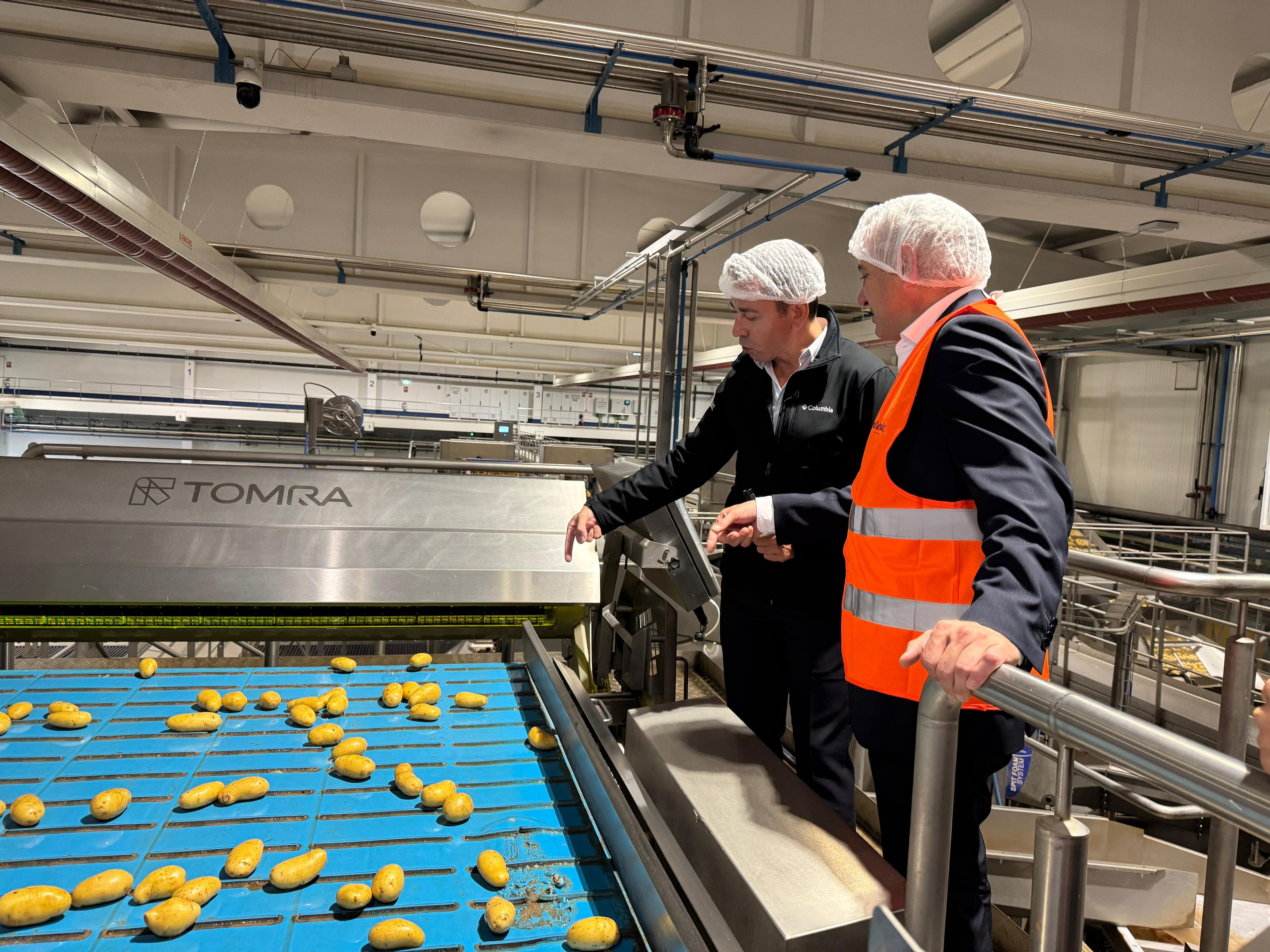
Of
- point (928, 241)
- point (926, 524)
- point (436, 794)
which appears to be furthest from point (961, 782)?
point (436, 794)

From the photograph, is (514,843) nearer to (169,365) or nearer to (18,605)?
(18,605)

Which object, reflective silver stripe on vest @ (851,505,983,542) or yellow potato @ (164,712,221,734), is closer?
reflective silver stripe on vest @ (851,505,983,542)

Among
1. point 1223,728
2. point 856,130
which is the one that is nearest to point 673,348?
point 856,130

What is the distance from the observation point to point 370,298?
426 inches

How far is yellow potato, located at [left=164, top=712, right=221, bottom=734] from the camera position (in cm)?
182

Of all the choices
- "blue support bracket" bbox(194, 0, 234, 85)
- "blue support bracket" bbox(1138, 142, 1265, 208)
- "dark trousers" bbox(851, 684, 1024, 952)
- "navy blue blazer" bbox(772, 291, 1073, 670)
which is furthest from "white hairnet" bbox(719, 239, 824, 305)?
"blue support bracket" bbox(1138, 142, 1265, 208)

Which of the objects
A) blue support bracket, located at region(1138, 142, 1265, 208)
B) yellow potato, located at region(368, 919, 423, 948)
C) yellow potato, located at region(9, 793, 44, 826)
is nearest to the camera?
yellow potato, located at region(368, 919, 423, 948)

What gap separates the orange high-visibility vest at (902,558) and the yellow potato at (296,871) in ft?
3.16

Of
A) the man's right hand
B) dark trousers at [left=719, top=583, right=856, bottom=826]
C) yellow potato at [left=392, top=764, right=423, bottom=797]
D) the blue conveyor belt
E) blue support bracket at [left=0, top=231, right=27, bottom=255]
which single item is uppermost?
blue support bracket at [left=0, top=231, right=27, bottom=255]

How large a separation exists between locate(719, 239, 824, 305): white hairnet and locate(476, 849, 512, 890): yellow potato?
1298 mm

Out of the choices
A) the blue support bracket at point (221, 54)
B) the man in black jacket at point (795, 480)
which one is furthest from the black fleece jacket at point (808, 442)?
the blue support bracket at point (221, 54)

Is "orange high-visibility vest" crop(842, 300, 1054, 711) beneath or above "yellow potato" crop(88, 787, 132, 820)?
above

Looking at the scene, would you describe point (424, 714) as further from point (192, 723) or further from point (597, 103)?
point (597, 103)

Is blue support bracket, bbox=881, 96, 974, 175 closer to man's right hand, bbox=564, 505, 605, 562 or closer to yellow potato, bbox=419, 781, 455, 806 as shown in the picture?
man's right hand, bbox=564, 505, 605, 562
